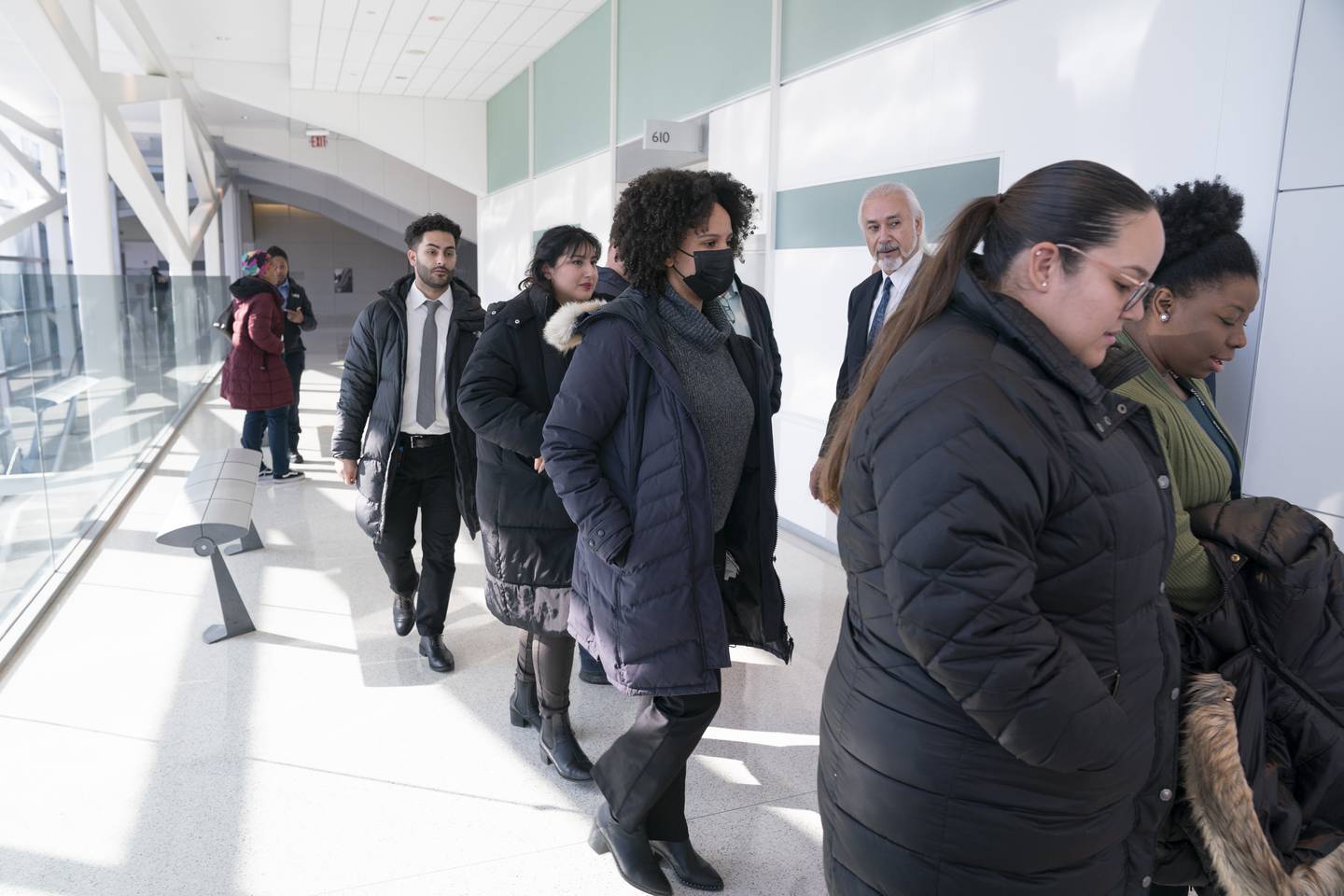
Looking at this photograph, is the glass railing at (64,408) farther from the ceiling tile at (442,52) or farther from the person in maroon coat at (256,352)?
the ceiling tile at (442,52)

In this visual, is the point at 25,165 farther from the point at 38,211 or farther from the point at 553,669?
the point at 553,669

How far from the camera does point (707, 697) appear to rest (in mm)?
2174

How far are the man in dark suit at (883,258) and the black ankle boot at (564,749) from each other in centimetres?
166

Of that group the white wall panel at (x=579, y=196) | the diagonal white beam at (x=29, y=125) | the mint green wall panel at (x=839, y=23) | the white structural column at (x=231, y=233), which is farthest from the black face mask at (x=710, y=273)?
the white structural column at (x=231, y=233)

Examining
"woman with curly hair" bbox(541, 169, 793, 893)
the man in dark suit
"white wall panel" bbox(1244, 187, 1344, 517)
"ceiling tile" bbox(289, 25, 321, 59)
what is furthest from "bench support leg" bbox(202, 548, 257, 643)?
"ceiling tile" bbox(289, 25, 321, 59)

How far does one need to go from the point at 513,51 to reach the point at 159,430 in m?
5.91

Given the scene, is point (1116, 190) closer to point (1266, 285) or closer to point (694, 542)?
point (694, 542)

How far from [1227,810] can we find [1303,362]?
197 cm

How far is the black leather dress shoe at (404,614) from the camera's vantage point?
400 centimetres

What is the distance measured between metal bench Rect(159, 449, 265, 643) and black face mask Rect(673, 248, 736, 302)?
255 cm

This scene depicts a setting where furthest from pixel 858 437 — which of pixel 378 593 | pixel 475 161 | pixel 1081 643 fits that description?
pixel 475 161

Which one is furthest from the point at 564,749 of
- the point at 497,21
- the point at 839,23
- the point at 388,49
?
the point at 388,49

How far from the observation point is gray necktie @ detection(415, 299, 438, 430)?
11.6 feet

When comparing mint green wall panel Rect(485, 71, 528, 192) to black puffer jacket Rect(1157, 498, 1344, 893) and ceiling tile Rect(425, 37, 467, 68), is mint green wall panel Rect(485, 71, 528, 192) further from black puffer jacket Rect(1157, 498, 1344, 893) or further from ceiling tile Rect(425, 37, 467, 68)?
black puffer jacket Rect(1157, 498, 1344, 893)
